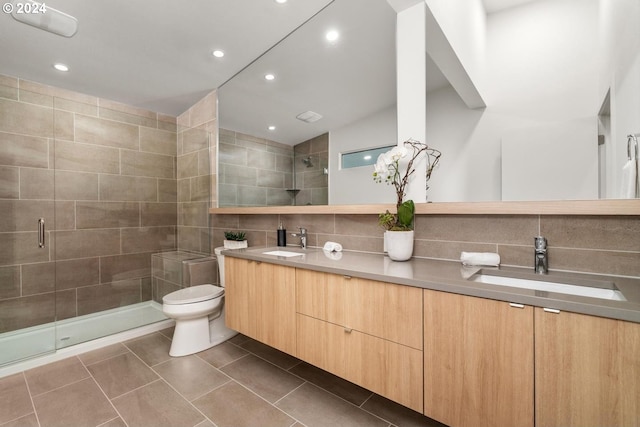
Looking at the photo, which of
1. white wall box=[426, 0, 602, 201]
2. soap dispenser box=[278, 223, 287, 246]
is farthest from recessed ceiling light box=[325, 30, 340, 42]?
soap dispenser box=[278, 223, 287, 246]

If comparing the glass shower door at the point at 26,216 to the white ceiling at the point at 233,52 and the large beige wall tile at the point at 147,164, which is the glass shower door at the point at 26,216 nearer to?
the white ceiling at the point at 233,52

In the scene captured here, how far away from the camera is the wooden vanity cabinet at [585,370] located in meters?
0.75

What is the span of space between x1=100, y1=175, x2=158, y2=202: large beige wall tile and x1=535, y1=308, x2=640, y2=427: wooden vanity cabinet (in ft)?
11.8

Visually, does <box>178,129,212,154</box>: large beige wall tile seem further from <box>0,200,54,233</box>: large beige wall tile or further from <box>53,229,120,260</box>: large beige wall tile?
<box>0,200,54,233</box>: large beige wall tile

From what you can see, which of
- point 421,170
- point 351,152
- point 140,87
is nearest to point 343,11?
point 351,152

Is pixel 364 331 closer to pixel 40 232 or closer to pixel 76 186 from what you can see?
pixel 40 232

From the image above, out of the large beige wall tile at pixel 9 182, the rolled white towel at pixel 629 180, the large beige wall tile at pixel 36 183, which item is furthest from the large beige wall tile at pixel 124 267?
the rolled white towel at pixel 629 180

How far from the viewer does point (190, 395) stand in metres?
1.63

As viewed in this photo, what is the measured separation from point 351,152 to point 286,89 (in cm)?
99

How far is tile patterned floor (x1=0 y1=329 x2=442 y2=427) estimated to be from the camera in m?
1.43

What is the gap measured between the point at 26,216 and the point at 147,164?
45.4 inches

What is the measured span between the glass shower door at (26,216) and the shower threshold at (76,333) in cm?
2

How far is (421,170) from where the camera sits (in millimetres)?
1560

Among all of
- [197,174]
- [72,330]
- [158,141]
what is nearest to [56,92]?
[158,141]
